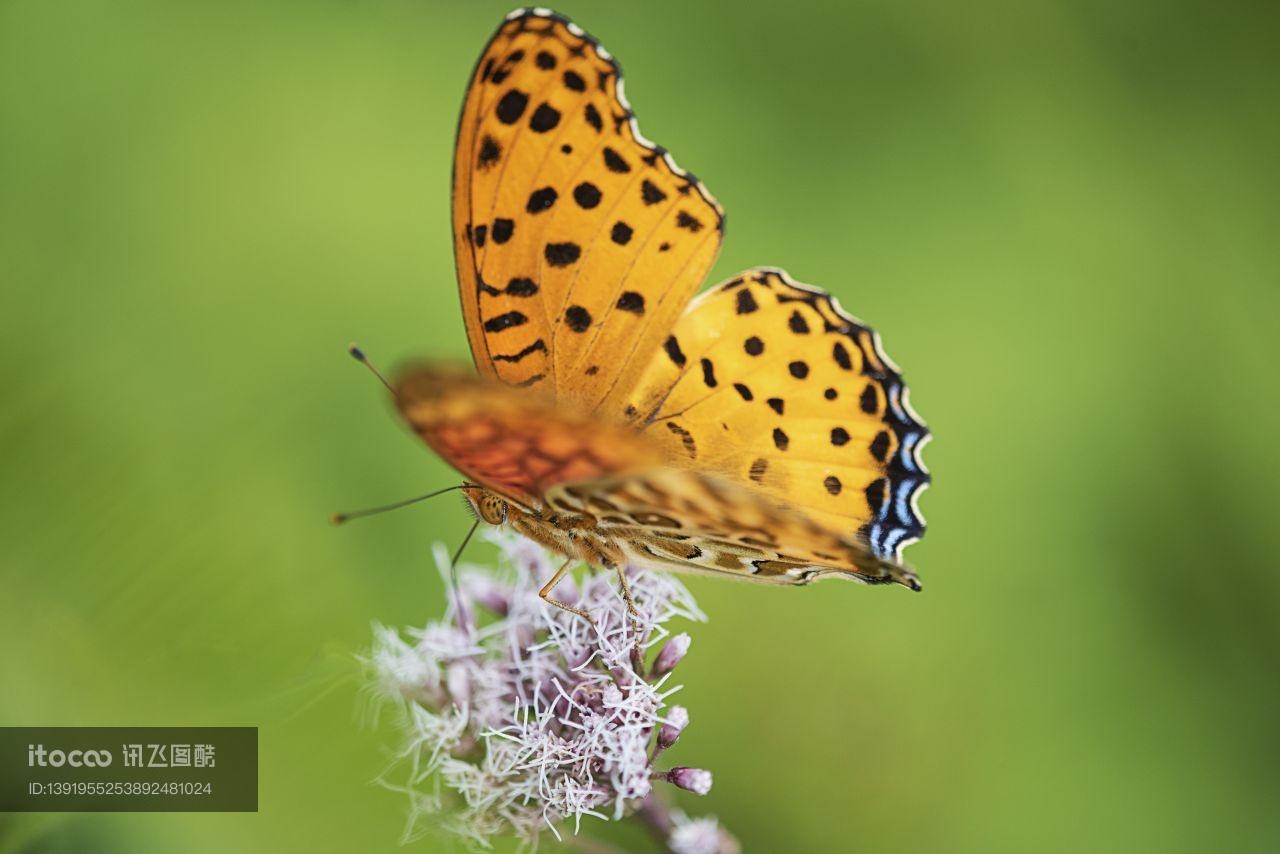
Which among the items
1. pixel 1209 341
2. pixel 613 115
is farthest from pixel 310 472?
pixel 1209 341

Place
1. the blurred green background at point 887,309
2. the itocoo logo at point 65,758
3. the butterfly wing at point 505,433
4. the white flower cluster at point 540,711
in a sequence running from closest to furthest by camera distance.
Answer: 1. the itocoo logo at point 65,758
2. the butterfly wing at point 505,433
3. the white flower cluster at point 540,711
4. the blurred green background at point 887,309

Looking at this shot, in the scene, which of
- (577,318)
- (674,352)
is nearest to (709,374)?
(674,352)

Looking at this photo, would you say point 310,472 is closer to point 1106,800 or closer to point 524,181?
point 524,181

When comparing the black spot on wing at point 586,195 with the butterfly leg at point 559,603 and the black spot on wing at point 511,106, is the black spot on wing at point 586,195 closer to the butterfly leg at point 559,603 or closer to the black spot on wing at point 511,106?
the black spot on wing at point 511,106

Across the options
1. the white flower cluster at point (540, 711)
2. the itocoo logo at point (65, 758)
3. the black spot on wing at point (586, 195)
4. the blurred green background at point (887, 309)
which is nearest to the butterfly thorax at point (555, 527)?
the white flower cluster at point (540, 711)

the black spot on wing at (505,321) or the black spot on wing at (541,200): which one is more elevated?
the black spot on wing at (541,200)
